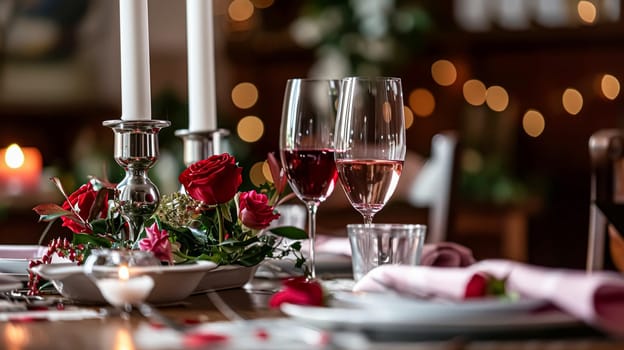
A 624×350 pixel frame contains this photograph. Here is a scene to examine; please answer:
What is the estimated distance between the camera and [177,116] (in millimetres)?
4898

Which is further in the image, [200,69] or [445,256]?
[200,69]

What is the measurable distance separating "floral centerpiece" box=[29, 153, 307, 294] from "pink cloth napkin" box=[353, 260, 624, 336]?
0.68 feet

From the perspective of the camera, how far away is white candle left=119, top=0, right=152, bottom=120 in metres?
1.18

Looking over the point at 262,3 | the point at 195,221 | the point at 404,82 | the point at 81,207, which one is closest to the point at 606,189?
the point at 195,221

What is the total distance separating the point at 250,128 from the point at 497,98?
4.60ft

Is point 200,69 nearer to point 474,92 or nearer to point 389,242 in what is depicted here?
point 389,242

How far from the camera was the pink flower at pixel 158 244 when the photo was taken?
1065 millimetres

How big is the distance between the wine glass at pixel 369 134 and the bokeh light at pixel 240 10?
14.7 ft

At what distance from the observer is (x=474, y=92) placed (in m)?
5.31

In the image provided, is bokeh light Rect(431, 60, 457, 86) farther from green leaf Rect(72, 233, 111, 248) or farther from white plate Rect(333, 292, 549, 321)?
white plate Rect(333, 292, 549, 321)

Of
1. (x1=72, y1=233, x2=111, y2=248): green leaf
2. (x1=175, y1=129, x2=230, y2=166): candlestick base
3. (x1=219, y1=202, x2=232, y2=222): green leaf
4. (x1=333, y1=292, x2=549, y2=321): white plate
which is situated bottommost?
(x1=333, y1=292, x2=549, y2=321): white plate

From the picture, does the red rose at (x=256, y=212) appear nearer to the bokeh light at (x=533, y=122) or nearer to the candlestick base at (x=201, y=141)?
the candlestick base at (x=201, y=141)

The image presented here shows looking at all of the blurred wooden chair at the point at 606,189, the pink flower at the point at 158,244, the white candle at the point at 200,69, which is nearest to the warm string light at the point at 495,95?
the blurred wooden chair at the point at 606,189

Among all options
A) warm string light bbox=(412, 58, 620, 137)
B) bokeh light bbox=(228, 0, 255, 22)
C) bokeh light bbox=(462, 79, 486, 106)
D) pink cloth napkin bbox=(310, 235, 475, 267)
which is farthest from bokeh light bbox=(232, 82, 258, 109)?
pink cloth napkin bbox=(310, 235, 475, 267)
